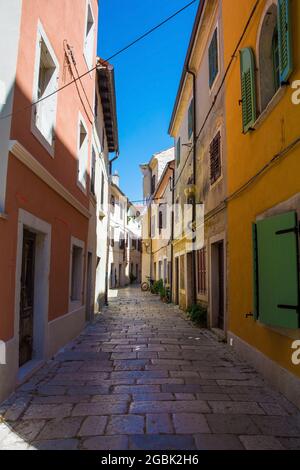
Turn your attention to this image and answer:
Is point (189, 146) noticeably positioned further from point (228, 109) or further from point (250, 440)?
point (250, 440)

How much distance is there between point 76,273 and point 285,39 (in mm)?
6788

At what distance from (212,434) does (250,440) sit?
34cm

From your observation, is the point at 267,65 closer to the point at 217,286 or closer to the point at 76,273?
the point at 217,286

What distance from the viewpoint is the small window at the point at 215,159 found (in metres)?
8.95

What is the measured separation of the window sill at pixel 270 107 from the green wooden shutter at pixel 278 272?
5.13ft

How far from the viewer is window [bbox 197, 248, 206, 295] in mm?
10641

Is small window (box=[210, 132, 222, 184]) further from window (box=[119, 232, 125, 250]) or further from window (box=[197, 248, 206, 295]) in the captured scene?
window (box=[119, 232, 125, 250])

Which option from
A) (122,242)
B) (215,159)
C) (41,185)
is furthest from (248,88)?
(122,242)

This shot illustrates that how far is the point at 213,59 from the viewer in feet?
31.3

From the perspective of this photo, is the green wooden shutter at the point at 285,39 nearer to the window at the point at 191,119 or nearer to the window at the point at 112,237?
the window at the point at 191,119

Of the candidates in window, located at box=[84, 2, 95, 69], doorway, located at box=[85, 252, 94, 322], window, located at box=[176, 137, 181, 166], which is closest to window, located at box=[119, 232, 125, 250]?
window, located at box=[176, 137, 181, 166]

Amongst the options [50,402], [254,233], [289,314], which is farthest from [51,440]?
[254,233]

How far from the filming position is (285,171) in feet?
15.7

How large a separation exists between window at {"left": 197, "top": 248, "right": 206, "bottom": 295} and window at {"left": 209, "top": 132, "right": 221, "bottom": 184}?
7.46 ft
